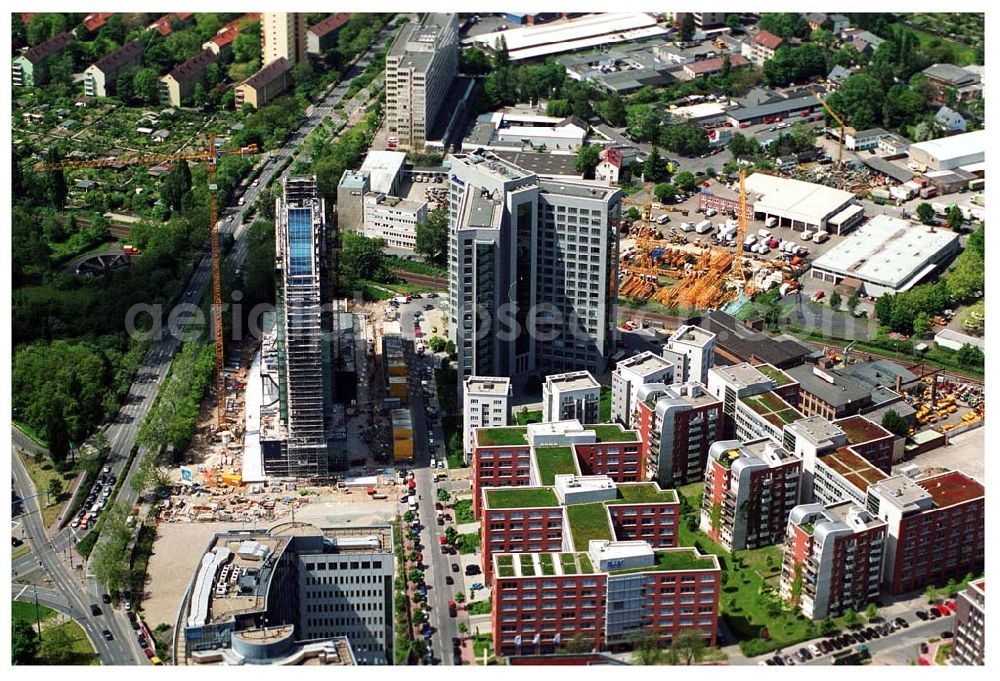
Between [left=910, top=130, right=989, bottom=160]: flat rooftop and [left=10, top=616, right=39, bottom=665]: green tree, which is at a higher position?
[left=910, top=130, right=989, bottom=160]: flat rooftop

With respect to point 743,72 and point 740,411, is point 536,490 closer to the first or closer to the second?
point 740,411

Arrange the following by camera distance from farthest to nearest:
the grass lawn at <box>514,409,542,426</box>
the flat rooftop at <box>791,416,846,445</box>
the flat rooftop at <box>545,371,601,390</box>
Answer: the grass lawn at <box>514,409,542,426</box>
the flat rooftop at <box>545,371,601,390</box>
the flat rooftop at <box>791,416,846,445</box>

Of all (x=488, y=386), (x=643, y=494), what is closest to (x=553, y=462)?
(x=643, y=494)

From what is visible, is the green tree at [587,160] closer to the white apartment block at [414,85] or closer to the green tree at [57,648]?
the white apartment block at [414,85]

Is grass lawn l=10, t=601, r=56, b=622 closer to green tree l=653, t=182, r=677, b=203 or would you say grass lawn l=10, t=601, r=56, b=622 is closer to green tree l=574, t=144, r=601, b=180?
green tree l=653, t=182, r=677, b=203

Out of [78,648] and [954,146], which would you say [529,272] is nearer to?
[78,648]

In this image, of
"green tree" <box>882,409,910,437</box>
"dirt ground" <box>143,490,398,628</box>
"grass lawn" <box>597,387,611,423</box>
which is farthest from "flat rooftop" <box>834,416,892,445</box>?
"dirt ground" <box>143,490,398,628</box>
